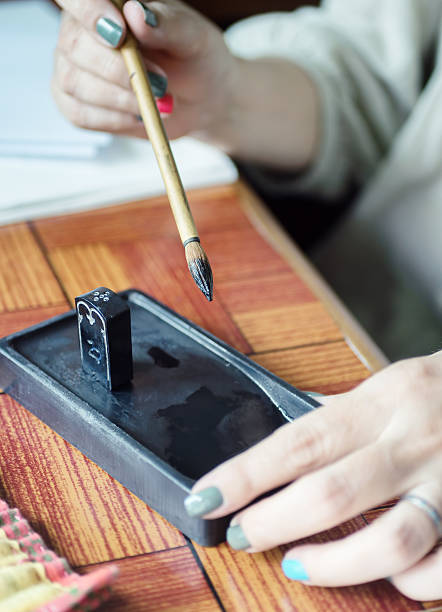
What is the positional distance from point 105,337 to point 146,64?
1.02 ft

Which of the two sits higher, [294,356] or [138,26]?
[138,26]

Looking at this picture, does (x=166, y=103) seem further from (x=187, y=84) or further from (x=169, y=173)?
(x=169, y=173)

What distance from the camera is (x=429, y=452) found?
375mm

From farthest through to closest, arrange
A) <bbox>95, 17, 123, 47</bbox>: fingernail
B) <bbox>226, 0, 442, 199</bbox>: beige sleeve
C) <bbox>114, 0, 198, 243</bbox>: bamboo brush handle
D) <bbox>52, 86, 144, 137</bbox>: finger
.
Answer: <bbox>226, 0, 442, 199</bbox>: beige sleeve
<bbox>52, 86, 144, 137</bbox>: finger
<bbox>95, 17, 123, 47</bbox>: fingernail
<bbox>114, 0, 198, 243</bbox>: bamboo brush handle

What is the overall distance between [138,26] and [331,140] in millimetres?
362

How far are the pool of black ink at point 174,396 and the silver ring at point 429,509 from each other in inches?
3.6

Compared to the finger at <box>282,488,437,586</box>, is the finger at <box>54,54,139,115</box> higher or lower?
lower

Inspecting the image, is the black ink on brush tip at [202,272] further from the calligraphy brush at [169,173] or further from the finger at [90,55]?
the finger at [90,55]

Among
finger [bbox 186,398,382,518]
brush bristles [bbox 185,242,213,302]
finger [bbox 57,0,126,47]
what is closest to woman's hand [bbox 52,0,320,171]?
finger [bbox 57,0,126,47]

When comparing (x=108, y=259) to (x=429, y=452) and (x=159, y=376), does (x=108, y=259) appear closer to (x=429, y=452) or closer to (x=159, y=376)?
(x=159, y=376)

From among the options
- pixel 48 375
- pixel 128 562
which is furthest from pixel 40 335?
pixel 128 562

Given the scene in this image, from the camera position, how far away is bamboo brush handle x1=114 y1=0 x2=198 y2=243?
1.47ft

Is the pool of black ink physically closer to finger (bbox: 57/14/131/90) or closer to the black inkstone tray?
the black inkstone tray

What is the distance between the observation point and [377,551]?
348mm
